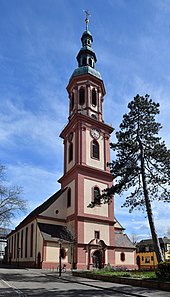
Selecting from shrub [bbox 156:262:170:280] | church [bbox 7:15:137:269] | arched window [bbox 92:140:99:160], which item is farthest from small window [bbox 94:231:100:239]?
Result: shrub [bbox 156:262:170:280]

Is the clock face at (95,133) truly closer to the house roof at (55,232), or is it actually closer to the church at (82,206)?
the church at (82,206)

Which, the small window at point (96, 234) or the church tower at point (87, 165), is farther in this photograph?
the small window at point (96, 234)

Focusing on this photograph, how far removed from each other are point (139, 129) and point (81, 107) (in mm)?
19360

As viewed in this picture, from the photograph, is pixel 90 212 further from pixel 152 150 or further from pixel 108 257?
pixel 152 150

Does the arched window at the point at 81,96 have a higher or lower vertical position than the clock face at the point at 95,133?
higher

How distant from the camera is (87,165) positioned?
38.2m

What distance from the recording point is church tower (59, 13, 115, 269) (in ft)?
116

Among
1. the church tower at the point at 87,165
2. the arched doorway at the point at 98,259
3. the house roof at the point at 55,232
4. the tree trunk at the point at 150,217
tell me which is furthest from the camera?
the church tower at the point at 87,165

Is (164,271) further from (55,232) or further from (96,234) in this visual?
(55,232)

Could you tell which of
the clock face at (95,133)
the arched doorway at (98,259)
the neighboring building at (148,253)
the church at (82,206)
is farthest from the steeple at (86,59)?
the neighboring building at (148,253)

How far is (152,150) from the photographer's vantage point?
22734mm

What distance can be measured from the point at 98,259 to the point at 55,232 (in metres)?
5.88

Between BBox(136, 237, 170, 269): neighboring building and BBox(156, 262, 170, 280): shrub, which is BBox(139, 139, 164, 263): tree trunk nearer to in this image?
BBox(156, 262, 170, 280): shrub

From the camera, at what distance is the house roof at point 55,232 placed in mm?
34619
